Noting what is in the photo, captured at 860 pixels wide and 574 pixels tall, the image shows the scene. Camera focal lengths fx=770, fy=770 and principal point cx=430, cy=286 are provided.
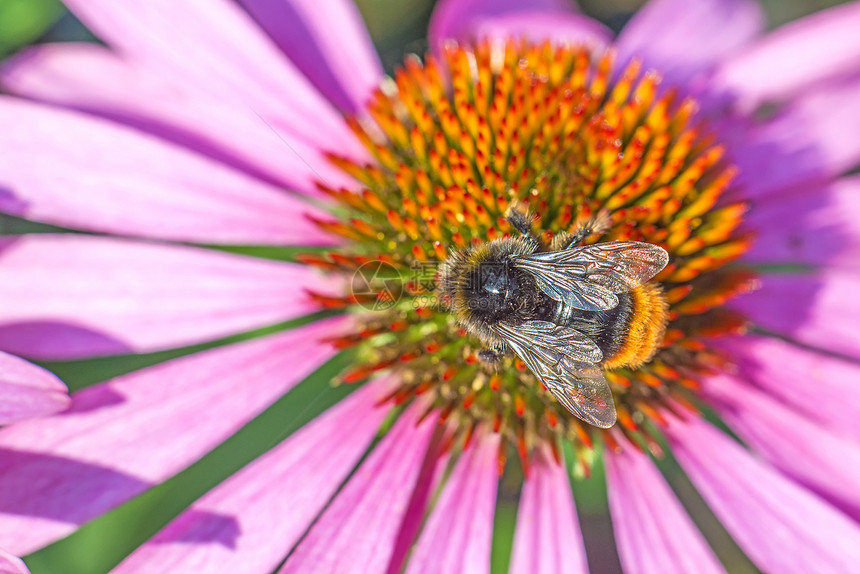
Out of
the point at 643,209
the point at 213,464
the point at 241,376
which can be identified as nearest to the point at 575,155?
the point at 643,209

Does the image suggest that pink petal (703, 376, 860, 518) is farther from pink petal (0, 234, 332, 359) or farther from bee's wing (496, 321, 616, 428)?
pink petal (0, 234, 332, 359)

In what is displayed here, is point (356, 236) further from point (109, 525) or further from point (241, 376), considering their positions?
point (109, 525)

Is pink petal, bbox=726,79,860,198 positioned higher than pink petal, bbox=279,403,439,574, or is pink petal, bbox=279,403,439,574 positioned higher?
pink petal, bbox=726,79,860,198

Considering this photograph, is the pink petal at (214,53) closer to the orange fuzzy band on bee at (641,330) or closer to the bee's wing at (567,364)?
the bee's wing at (567,364)

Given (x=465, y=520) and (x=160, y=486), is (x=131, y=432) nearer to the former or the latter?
(x=160, y=486)

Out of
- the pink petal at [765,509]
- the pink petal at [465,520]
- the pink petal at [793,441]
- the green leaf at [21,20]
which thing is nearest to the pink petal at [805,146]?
the pink petal at [793,441]

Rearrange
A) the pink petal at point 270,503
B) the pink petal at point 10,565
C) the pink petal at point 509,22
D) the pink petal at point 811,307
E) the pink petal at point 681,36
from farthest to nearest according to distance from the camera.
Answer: the pink petal at point 681,36
the pink petal at point 509,22
the pink petal at point 811,307
the pink petal at point 270,503
the pink petal at point 10,565

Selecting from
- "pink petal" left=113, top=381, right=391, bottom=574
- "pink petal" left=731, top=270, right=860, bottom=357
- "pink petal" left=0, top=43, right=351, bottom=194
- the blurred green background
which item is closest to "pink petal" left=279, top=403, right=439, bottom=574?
"pink petal" left=113, top=381, right=391, bottom=574
